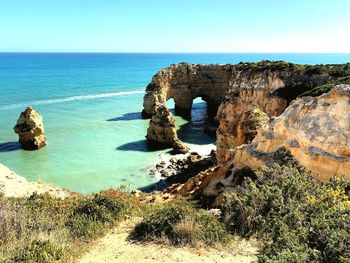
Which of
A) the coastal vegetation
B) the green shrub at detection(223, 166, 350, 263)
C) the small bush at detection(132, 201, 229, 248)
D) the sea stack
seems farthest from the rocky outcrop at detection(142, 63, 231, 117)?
the small bush at detection(132, 201, 229, 248)

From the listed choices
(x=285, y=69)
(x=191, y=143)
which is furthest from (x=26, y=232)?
(x=191, y=143)

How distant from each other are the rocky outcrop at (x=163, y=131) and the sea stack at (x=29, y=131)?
10881mm

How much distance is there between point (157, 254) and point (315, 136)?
8388 mm

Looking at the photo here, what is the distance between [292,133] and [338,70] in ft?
57.4

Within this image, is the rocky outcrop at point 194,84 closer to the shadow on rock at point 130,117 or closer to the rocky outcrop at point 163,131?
the shadow on rock at point 130,117

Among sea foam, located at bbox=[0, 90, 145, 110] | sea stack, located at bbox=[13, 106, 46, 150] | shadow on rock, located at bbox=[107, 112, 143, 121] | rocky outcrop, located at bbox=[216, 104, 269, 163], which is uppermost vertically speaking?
rocky outcrop, located at bbox=[216, 104, 269, 163]

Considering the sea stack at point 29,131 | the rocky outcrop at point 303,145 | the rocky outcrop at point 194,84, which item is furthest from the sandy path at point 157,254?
the rocky outcrop at point 194,84

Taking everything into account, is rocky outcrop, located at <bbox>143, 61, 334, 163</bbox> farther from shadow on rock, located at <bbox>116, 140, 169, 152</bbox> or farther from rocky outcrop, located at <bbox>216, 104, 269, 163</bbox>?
shadow on rock, located at <bbox>116, 140, 169, 152</bbox>

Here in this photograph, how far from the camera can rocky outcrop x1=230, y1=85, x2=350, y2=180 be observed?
544 inches

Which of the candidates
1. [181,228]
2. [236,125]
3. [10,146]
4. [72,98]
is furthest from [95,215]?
[72,98]

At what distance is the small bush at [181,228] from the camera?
9523 mm

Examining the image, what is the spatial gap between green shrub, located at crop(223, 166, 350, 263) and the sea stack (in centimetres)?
2856

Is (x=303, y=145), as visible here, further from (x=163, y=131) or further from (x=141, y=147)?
(x=141, y=147)

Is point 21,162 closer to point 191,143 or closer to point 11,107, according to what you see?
point 191,143
